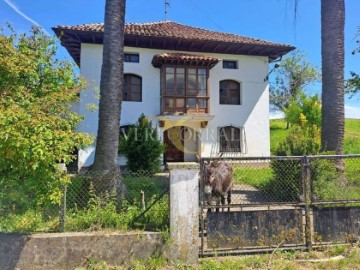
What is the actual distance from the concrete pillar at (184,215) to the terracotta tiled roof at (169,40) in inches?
530

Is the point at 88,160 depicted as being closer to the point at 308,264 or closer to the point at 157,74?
the point at 157,74

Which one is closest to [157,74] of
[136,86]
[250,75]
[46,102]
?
[136,86]

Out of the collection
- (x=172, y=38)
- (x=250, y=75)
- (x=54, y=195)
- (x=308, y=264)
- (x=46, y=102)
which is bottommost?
(x=308, y=264)

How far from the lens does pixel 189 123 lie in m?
18.7

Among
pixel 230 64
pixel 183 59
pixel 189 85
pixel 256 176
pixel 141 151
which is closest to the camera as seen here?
pixel 256 176

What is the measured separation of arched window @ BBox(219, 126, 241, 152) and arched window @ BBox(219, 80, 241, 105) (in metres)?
1.61

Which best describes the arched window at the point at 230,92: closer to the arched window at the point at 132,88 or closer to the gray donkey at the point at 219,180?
the arched window at the point at 132,88

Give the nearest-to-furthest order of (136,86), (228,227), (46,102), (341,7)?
(46,102)
(228,227)
(341,7)
(136,86)

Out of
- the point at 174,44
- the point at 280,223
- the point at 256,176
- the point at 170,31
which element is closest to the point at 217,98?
the point at 174,44

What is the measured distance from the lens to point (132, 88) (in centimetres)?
1805

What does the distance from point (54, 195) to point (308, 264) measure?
13.6 feet

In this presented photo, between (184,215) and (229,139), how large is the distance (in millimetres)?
14418

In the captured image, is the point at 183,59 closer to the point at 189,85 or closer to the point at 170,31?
the point at 189,85

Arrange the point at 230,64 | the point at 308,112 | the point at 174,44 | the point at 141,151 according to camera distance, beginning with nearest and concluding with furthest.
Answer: the point at 141,151
the point at 174,44
the point at 230,64
the point at 308,112
